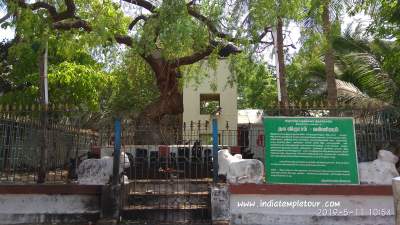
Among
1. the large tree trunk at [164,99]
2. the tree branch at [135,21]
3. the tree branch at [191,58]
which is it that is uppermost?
the tree branch at [135,21]

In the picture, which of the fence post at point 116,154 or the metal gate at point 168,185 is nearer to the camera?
the fence post at point 116,154

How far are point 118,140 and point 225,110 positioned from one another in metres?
14.8

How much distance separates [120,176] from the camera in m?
9.42

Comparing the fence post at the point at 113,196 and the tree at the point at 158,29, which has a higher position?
the tree at the point at 158,29

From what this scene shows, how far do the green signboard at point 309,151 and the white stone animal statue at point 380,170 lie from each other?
0.25 m

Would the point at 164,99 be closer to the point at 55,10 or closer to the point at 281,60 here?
the point at 281,60

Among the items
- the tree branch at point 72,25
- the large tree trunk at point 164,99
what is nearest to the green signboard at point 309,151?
the large tree trunk at point 164,99

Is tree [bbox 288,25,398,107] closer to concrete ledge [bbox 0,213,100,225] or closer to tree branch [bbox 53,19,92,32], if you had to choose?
tree branch [bbox 53,19,92,32]

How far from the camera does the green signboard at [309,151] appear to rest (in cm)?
895

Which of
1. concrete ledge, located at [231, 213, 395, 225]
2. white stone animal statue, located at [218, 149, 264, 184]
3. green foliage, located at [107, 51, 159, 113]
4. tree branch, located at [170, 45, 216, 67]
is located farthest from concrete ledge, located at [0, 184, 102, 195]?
green foliage, located at [107, 51, 159, 113]

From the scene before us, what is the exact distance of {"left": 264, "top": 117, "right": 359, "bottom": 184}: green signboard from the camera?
8945mm

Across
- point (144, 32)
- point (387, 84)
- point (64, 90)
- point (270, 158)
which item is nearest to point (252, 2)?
point (144, 32)

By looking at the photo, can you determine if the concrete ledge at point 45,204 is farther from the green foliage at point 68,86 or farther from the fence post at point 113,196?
the green foliage at point 68,86

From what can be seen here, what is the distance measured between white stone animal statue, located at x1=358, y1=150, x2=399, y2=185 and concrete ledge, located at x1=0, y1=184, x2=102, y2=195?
5.26 meters
